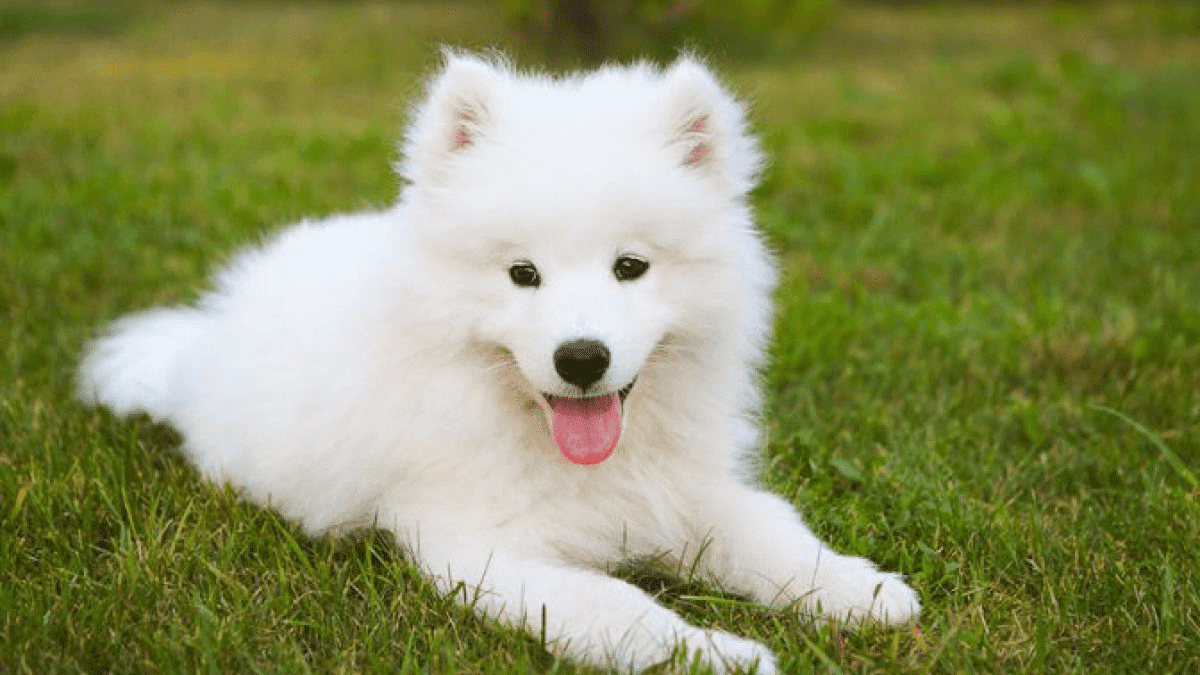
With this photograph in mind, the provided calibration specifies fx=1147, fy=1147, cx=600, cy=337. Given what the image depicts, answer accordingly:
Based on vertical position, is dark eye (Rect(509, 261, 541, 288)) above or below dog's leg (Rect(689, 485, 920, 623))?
above

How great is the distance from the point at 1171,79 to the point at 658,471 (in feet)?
26.6

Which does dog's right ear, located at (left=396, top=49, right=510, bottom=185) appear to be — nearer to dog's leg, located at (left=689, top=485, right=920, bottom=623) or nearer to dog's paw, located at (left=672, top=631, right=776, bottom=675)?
dog's leg, located at (left=689, top=485, right=920, bottom=623)

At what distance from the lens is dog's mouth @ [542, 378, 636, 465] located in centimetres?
227

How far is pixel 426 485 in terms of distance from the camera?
7.75 feet

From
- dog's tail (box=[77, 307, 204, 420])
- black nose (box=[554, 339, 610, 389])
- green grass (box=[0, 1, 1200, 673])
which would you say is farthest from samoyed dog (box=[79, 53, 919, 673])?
dog's tail (box=[77, 307, 204, 420])

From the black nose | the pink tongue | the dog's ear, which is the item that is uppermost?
the dog's ear

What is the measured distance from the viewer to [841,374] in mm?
3658

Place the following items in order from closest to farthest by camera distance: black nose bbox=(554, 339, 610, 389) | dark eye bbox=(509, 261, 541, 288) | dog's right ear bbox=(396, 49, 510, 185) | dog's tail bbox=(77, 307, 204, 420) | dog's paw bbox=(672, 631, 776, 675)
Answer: dog's paw bbox=(672, 631, 776, 675) → black nose bbox=(554, 339, 610, 389) → dark eye bbox=(509, 261, 541, 288) → dog's right ear bbox=(396, 49, 510, 185) → dog's tail bbox=(77, 307, 204, 420)

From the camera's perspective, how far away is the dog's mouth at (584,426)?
7.45 ft

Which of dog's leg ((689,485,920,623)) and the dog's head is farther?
dog's leg ((689,485,920,623))

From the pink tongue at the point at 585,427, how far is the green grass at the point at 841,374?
1.17 ft

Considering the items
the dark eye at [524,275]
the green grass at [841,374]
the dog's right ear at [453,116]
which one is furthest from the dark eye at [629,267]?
the green grass at [841,374]

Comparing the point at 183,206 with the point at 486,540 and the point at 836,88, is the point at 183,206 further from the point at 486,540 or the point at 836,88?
the point at 836,88

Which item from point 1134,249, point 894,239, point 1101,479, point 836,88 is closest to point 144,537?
point 1101,479
